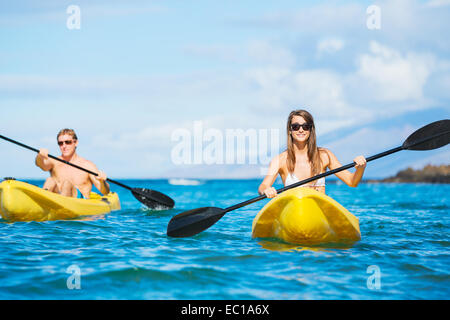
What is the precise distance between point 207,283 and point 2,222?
5074 millimetres

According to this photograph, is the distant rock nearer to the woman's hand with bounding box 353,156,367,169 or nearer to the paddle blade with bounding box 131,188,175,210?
the paddle blade with bounding box 131,188,175,210

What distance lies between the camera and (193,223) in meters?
6.07

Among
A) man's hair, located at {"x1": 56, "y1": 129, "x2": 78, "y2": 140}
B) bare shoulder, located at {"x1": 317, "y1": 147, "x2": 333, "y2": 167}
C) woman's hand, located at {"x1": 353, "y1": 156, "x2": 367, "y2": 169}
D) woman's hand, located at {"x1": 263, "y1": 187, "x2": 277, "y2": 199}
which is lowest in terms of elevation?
woman's hand, located at {"x1": 263, "y1": 187, "x2": 277, "y2": 199}

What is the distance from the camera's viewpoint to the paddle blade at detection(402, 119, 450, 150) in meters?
6.18

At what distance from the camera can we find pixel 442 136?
6.19 m

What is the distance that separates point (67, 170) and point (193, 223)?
3.82m

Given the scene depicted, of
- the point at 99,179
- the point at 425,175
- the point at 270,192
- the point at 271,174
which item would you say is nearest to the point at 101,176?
the point at 99,179

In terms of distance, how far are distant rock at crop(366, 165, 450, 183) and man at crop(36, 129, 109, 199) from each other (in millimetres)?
47559

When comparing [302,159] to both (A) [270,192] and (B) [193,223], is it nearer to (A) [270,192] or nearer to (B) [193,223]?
(A) [270,192]
